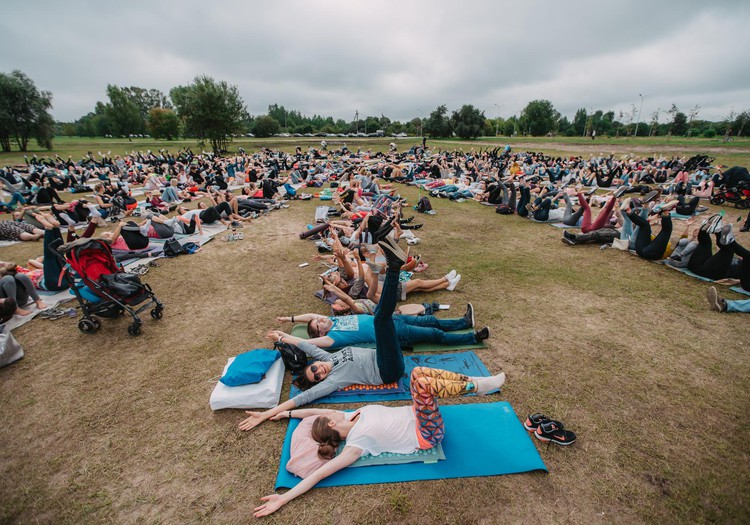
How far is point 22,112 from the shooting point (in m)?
40.5

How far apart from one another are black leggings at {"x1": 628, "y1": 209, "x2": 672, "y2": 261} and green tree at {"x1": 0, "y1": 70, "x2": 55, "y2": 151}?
62429 millimetres

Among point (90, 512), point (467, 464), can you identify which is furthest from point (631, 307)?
point (90, 512)

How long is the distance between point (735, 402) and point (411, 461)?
4248 millimetres

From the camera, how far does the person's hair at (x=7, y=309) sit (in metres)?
5.44

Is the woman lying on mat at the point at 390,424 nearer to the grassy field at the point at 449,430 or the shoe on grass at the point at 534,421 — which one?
the grassy field at the point at 449,430

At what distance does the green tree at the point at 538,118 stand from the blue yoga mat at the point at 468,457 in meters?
103

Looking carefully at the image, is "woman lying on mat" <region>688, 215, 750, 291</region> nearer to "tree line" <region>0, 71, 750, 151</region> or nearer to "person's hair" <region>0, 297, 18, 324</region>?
"person's hair" <region>0, 297, 18, 324</region>

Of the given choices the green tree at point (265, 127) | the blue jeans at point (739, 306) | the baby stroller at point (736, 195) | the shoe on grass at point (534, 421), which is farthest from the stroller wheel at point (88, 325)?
the green tree at point (265, 127)

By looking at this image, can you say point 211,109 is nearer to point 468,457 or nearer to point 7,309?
point 7,309

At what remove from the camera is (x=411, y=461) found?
335 centimetres

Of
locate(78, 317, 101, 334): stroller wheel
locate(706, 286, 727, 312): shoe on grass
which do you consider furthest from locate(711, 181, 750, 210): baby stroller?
locate(78, 317, 101, 334): stroller wheel

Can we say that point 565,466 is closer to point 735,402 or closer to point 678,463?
point 678,463

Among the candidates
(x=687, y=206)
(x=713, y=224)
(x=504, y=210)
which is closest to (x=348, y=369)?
(x=713, y=224)

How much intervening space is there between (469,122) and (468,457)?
7384cm
